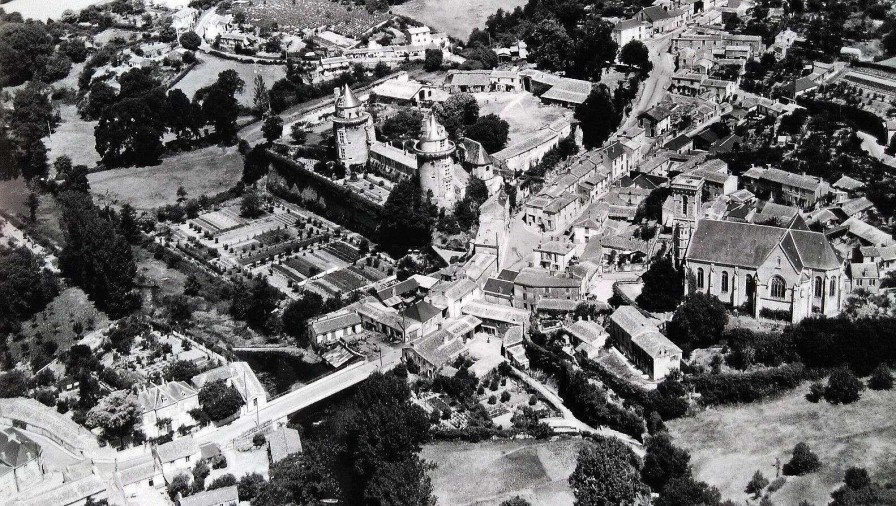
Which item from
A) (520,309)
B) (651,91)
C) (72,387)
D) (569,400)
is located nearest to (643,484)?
(569,400)

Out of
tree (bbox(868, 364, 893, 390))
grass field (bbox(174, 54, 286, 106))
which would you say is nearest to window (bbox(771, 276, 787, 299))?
tree (bbox(868, 364, 893, 390))

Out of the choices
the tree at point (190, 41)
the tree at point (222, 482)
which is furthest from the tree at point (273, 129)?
the tree at point (222, 482)

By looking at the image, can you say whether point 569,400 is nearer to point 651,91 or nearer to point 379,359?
point 379,359

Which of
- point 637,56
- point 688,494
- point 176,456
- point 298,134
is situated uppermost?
point 637,56

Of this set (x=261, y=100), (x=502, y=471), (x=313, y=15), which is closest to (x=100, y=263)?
(x=502, y=471)

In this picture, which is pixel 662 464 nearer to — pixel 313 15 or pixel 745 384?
pixel 745 384

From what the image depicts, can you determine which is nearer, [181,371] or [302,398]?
[302,398]

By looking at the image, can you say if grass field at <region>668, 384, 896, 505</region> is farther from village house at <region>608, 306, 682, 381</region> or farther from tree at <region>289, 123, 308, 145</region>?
tree at <region>289, 123, 308, 145</region>
